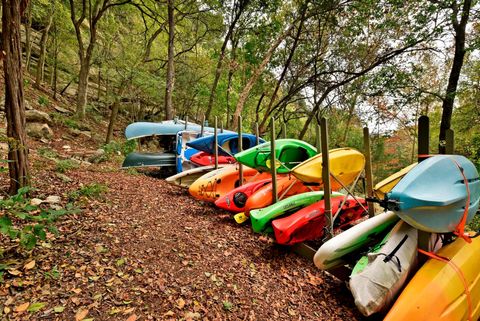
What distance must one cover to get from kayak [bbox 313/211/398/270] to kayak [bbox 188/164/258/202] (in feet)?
8.51

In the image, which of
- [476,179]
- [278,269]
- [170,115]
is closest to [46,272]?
[278,269]

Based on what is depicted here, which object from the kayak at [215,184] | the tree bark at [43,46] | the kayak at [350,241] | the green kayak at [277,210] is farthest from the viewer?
the tree bark at [43,46]

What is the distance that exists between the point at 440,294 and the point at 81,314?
103 inches

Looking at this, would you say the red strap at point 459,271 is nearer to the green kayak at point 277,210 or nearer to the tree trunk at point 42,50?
the green kayak at point 277,210

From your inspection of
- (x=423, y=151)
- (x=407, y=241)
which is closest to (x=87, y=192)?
(x=407, y=241)

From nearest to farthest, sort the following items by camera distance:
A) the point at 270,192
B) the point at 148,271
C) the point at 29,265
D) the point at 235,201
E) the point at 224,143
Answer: the point at 29,265, the point at 148,271, the point at 270,192, the point at 235,201, the point at 224,143

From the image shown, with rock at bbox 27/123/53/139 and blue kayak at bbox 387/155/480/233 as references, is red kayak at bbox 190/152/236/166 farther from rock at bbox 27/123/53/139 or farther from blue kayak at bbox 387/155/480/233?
blue kayak at bbox 387/155/480/233

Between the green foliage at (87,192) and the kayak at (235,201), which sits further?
the kayak at (235,201)

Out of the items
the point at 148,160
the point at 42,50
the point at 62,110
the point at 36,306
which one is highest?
the point at 42,50

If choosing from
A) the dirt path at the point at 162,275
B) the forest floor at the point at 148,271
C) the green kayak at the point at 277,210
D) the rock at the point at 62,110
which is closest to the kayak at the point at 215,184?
the forest floor at the point at 148,271

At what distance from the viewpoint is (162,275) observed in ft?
7.58

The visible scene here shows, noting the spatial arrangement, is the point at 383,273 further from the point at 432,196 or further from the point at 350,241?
the point at 432,196

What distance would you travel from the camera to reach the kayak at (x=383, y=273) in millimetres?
2152

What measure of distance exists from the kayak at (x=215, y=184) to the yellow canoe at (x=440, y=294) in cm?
333
